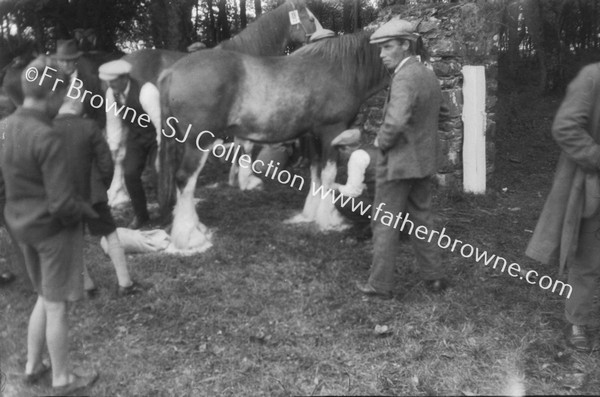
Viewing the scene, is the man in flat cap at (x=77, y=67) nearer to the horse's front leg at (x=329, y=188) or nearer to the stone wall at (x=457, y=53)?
the horse's front leg at (x=329, y=188)

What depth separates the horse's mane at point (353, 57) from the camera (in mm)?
5961

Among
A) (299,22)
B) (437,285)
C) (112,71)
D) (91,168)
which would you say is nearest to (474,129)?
(299,22)

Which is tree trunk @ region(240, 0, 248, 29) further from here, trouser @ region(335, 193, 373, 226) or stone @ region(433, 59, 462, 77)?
trouser @ region(335, 193, 373, 226)

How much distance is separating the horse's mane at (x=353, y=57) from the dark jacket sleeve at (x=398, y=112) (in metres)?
1.94

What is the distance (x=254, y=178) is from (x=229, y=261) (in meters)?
2.79

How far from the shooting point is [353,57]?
597cm

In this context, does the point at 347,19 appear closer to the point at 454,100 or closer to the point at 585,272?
the point at 454,100

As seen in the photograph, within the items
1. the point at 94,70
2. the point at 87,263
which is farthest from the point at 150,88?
the point at 87,263

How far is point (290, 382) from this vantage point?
3303 millimetres

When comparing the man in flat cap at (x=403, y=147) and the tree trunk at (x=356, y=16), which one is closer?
the man in flat cap at (x=403, y=147)

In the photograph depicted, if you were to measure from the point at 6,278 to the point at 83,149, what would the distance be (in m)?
1.75

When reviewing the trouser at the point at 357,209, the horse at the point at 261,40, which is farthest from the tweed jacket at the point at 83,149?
the horse at the point at 261,40

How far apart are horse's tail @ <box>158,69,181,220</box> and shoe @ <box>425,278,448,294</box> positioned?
8.43ft

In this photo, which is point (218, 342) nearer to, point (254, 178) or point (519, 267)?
point (519, 267)
